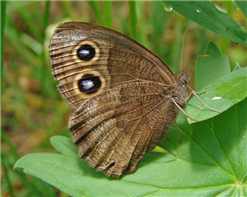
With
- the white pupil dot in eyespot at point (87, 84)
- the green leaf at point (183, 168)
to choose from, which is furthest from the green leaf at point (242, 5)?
the white pupil dot in eyespot at point (87, 84)

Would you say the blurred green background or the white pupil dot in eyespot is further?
the blurred green background

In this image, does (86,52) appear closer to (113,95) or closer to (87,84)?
(87,84)

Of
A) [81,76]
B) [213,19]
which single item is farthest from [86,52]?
[213,19]

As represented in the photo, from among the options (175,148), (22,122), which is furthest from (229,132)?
(22,122)

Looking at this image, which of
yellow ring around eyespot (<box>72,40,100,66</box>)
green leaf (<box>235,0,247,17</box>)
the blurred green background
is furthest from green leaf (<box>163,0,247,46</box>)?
the blurred green background

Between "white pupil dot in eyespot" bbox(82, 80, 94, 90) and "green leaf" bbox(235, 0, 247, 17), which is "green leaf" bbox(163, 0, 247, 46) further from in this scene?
"white pupil dot in eyespot" bbox(82, 80, 94, 90)

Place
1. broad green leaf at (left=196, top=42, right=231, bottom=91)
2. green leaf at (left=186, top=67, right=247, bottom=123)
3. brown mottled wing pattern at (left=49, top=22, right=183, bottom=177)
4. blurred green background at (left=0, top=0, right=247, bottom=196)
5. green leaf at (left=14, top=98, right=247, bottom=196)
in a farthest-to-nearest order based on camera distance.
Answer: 1. blurred green background at (left=0, top=0, right=247, bottom=196)
2. broad green leaf at (left=196, top=42, right=231, bottom=91)
3. brown mottled wing pattern at (left=49, top=22, right=183, bottom=177)
4. green leaf at (left=14, top=98, right=247, bottom=196)
5. green leaf at (left=186, top=67, right=247, bottom=123)

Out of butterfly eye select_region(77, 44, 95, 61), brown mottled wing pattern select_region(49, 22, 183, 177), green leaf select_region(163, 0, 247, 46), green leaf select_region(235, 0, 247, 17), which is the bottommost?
brown mottled wing pattern select_region(49, 22, 183, 177)
